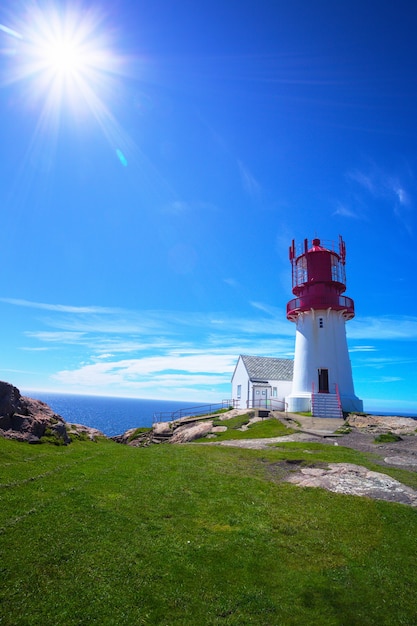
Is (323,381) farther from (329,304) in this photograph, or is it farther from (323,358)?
(329,304)

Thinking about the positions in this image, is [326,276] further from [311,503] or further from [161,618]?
[161,618]

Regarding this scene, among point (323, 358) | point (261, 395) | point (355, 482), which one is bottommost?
point (355, 482)

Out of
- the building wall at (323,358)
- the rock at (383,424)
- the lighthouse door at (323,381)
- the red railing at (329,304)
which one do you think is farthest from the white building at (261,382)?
the rock at (383,424)

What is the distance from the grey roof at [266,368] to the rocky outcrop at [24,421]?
36.3m

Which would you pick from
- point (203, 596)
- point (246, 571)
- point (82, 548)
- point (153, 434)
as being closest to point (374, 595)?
point (246, 571)

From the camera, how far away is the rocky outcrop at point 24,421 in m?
16.8

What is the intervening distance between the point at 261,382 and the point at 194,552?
45.3m

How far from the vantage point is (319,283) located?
3978cm

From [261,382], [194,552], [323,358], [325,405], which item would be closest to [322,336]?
[323,358]

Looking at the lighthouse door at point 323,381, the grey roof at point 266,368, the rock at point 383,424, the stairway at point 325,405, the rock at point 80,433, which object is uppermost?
the grey roof at point 266,368

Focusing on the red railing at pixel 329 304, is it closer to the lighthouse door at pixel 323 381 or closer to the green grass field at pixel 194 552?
the lighthouse door at pixel 323 381

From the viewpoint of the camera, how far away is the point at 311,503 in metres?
10.9

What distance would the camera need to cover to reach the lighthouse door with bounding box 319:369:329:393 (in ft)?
127

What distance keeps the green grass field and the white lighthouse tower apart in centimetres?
2682
